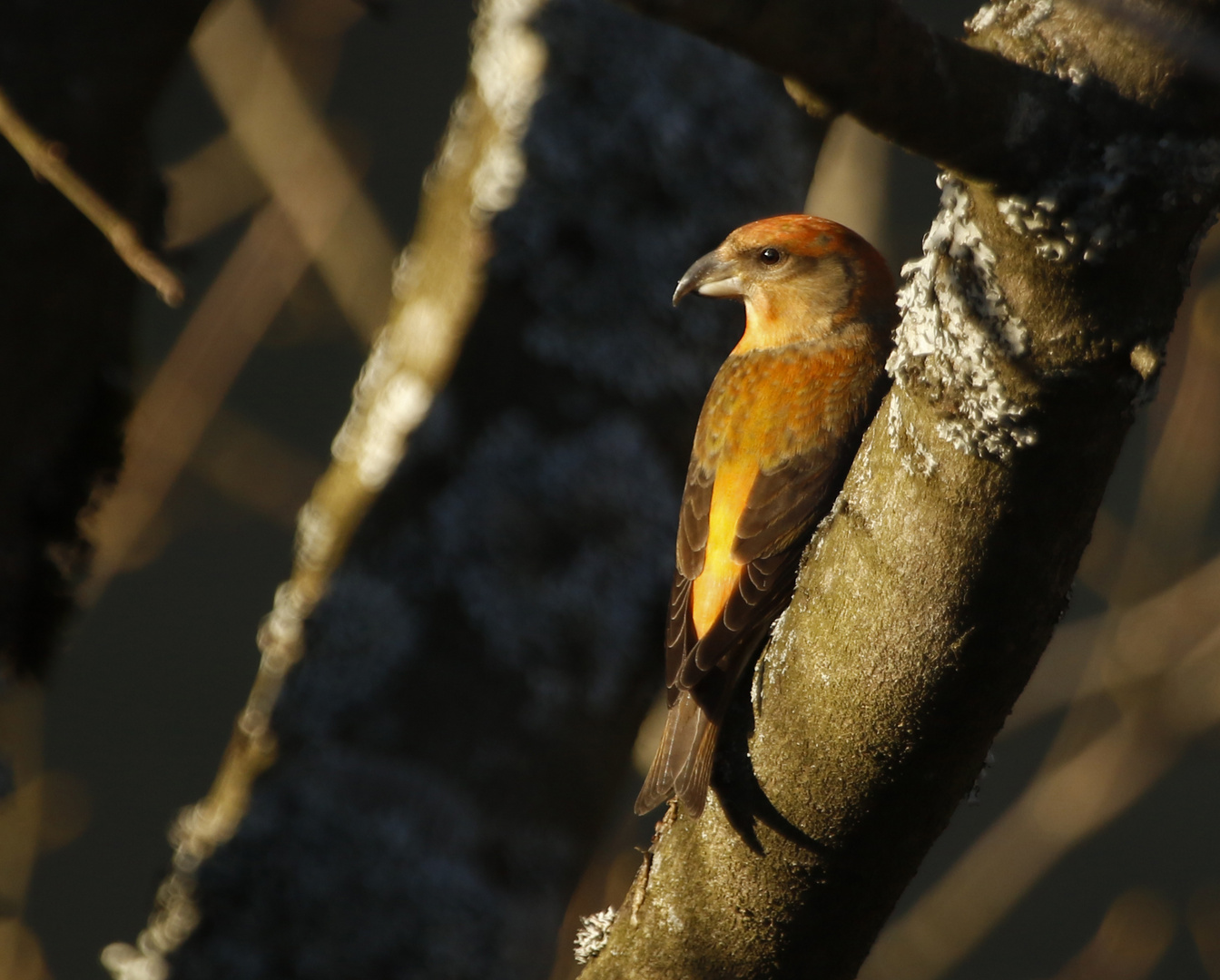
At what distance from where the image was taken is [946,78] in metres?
1.07

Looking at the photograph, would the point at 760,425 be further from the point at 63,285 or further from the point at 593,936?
the point at 63,285

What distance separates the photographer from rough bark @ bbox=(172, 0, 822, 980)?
9.48 feet

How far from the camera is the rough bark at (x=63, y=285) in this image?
8.67 ft

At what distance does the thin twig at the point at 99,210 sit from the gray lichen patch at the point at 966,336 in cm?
91

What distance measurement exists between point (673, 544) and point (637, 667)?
35 cm

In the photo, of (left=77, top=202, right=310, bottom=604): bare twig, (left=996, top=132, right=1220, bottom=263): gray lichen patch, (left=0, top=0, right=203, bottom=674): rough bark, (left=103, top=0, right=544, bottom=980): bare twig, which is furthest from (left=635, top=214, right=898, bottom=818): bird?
(left=77, top=202, right=310, bottom=604): bare twig

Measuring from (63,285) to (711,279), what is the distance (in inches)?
62.4

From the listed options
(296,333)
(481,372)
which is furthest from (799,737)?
(296,333)

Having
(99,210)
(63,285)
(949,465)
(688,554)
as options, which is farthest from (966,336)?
(63,285)

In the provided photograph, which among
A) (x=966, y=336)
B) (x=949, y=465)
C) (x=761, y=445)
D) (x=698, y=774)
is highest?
(x=966, y=336)

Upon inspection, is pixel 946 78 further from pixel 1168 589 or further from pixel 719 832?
pixel 1168 589

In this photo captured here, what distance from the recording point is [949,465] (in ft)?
4.46

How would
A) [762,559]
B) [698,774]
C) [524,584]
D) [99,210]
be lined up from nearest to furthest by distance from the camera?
[99,210] < [698,774] < [762,559] < [524,584]

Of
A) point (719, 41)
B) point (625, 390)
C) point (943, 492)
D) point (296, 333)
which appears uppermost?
point (719, 41)
